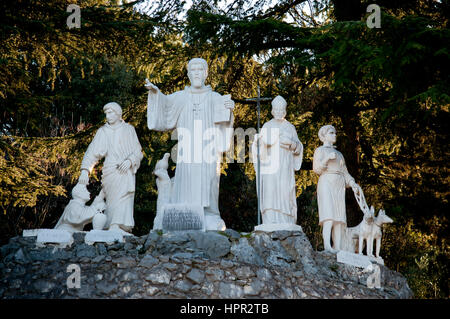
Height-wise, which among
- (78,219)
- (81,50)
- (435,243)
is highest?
(81,50)

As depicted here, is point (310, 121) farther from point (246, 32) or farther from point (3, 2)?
point (3, 2)

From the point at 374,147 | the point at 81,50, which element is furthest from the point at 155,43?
the point at 374,147

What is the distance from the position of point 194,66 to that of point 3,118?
8.43 metres

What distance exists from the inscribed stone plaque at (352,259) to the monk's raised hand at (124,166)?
3566 millimetres

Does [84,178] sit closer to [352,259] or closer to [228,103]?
[228,103]

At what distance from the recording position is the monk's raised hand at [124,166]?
380 inches

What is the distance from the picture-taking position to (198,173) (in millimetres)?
9852

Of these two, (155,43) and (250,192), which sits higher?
(155,43)

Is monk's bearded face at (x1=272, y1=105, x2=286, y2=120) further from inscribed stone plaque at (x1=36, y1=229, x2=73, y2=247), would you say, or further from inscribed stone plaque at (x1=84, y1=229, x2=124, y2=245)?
inscribed stone plaque at (x1=36, y1=229, x2=73, y2=247)

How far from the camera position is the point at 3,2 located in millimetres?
12484

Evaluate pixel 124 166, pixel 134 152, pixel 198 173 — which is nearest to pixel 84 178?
pixel 124 166

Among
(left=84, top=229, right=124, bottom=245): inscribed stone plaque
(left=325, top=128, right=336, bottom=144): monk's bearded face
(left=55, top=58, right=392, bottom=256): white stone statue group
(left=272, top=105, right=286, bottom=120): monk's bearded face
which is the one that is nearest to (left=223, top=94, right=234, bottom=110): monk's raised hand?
(left=55, top=58, right=392, bottom=256): white stone statue group

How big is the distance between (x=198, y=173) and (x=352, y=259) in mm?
2787

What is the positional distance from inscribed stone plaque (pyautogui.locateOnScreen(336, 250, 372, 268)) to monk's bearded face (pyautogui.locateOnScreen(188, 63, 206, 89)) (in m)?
3.64
